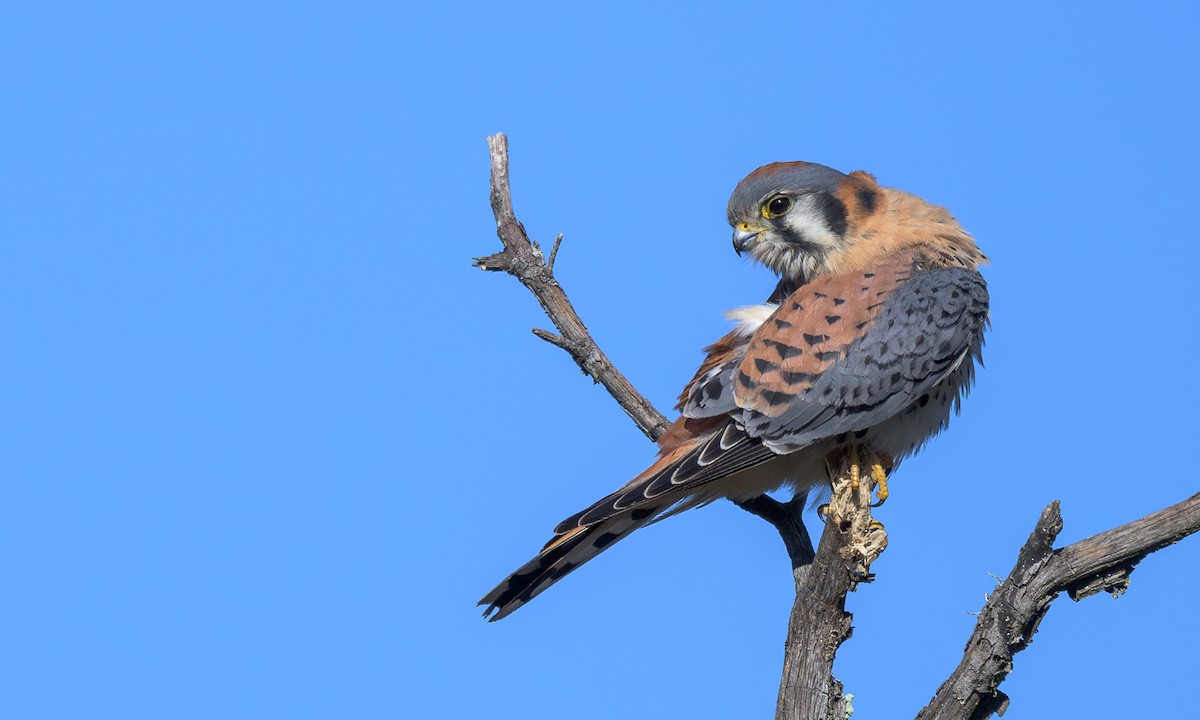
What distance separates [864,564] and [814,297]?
1.02m

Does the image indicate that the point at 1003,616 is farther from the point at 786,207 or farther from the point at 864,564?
the point at 786,207

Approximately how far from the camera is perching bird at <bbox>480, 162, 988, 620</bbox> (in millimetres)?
3510

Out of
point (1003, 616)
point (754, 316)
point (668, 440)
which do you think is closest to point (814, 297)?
point (754, 316)

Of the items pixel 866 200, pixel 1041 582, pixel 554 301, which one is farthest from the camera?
pixel 866 200

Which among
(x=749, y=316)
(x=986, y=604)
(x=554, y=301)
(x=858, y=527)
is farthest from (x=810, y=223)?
(x=986, y=604)

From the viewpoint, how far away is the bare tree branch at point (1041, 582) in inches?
113

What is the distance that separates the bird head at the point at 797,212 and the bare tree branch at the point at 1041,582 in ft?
4.91

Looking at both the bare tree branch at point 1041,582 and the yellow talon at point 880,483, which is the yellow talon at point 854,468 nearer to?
the yellow talon at point 880,483

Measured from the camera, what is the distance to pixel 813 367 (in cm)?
356

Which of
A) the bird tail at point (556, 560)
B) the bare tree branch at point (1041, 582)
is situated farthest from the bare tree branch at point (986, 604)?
the bird tail at point (556, 560)

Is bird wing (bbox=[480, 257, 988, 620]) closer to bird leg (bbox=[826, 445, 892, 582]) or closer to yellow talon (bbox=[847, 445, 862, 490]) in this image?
yellow talon (bbox=[847, 445, 862, 490])

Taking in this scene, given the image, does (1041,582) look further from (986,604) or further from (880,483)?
(880,483)

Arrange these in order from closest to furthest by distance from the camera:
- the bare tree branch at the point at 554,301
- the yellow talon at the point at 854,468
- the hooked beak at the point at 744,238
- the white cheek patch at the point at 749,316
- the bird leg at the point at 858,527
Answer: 1. the bird leg at the point at 858,527
2. the yellow talon at the point at 854,468
3. the white cheek patch at the point at 749,316
4. the bare tree branch at the point at 554,301
5. the hooked beak at the point at 744,238

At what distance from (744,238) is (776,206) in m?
0.16
